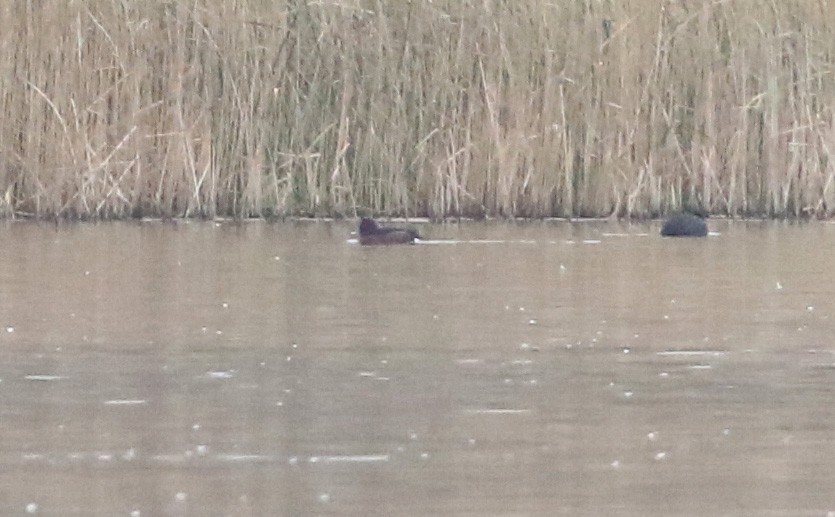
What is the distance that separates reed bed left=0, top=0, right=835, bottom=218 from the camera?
45.0ft

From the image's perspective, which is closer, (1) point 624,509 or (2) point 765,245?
(1) point 624,509

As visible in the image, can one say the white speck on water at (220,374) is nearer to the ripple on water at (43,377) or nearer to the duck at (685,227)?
the ripple on water at (43,377)

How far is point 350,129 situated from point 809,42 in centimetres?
264

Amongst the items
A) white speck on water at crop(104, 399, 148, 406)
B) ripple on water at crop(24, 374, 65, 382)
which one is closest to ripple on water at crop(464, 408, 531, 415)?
white speck on water at crop(104, 399, 148, 406)

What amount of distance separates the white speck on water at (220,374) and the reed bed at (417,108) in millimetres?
6660

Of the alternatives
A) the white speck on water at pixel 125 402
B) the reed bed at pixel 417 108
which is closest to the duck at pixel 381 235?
the reed bed at pixel 417 108

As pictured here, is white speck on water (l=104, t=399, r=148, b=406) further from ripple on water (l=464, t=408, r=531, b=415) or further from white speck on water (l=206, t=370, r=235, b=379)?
ripple on water (l=464, t=408, r=531, b=415)

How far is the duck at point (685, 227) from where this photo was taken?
12836mm

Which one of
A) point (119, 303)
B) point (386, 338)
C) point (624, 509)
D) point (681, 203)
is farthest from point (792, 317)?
point (681, 203)

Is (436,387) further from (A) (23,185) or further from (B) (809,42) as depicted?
(B) (809,42)

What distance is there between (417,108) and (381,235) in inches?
77.2

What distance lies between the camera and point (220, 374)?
22.7 ft

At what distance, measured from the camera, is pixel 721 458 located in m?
5.36

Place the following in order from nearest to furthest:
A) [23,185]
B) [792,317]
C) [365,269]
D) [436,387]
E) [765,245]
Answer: [436,387]
[792,317]
[365,269]
[765,245]
[23,185]
